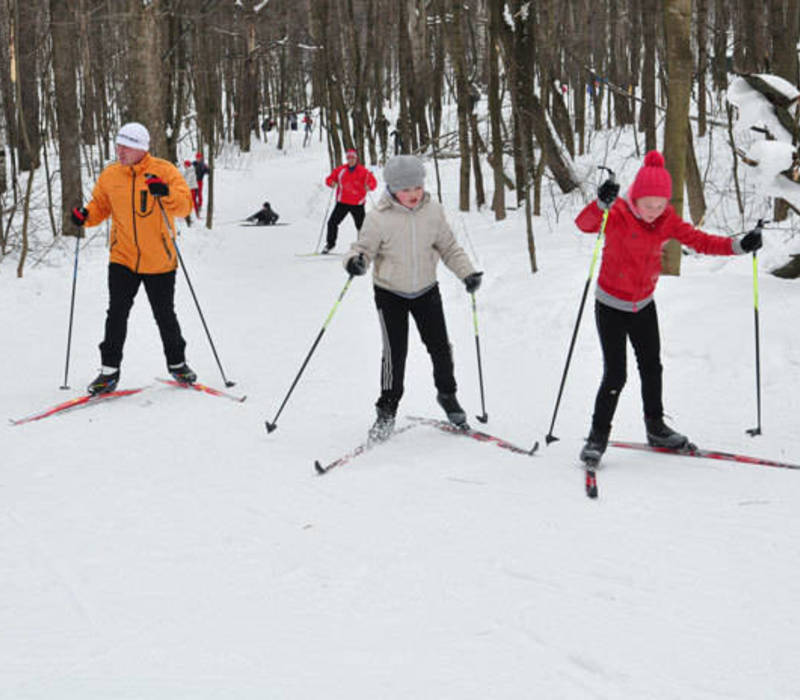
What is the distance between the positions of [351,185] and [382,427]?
8614 mm

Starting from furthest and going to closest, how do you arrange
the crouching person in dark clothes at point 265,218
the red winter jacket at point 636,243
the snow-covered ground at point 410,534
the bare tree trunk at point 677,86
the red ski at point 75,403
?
the crouching person in dark clothes at point 265,218
the bare tree trunk at point 677,86
the red ski at point 75,403
the red winter jacket at point 636,243
the snow-covered ground at point 410,534

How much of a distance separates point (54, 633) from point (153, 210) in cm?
388

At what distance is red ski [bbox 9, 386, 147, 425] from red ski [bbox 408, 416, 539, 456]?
2.31m

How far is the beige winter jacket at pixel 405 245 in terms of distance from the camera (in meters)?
4.72

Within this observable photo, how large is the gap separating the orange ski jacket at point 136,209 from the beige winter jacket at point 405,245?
6.12 ft

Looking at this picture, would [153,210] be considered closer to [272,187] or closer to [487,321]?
[487,321]

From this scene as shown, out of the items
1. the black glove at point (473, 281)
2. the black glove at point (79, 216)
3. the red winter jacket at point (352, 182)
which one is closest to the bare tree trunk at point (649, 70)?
the red winter jacket at point (352, 182)

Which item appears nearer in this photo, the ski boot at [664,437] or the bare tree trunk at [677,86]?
the ski boot at [664,437]

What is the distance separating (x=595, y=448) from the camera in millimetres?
4301

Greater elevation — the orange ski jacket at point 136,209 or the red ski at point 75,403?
the orange ski jacket at point 136,209

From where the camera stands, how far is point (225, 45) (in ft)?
117

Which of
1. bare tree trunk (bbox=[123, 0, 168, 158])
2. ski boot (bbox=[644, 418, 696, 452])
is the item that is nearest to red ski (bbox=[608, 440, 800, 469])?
ski boot (bbox=[644, 418, 696, 452])

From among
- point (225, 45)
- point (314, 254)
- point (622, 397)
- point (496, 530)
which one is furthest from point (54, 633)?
point (225, 45)

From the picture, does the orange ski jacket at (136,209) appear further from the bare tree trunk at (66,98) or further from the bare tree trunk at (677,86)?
the bare tree trunk at (66,98)
